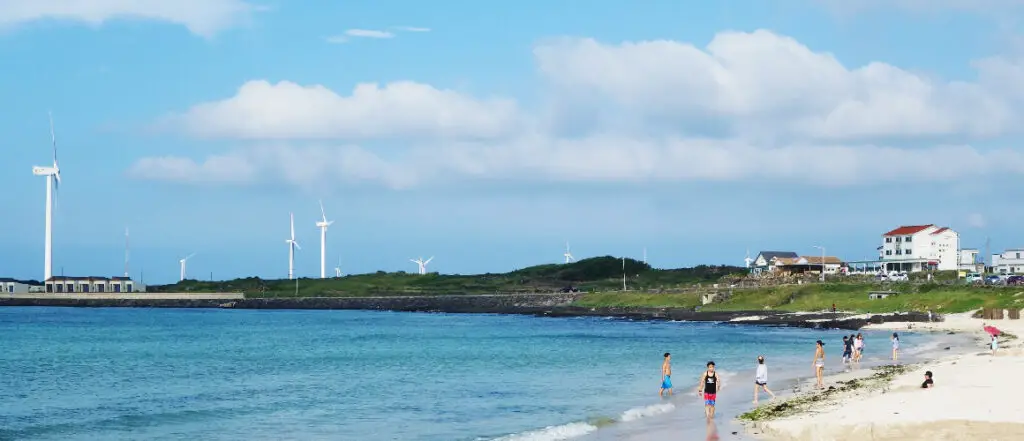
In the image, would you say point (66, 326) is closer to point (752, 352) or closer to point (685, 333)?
point (685, 333)

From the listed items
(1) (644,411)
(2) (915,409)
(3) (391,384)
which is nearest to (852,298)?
(3) (391,384)

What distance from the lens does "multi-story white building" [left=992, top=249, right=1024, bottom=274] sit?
186750mm

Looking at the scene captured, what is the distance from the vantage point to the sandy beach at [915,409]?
90.1 feet

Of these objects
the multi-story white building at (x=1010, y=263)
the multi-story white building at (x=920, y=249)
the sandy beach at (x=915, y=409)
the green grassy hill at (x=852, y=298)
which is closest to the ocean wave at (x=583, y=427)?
the sandy beach at (x=915, y=409)

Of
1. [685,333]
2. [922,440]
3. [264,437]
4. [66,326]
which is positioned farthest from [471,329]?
[922,440]

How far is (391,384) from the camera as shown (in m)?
54.8

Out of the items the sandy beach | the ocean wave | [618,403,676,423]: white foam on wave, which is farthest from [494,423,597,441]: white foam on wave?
the sandy beach

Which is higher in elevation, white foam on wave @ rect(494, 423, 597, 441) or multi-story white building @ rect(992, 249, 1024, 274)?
multi-story white building @ rect(992, 249, 1024, 274)

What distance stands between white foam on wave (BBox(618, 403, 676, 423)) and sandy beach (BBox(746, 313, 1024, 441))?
17.1ft

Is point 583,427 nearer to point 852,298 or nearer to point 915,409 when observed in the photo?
point 915,409

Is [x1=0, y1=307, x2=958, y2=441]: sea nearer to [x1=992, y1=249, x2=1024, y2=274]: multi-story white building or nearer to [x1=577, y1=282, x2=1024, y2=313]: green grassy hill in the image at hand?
[x1=577, y1=282, x2=1024, y2=313]: green grassy hill

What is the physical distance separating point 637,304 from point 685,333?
199 ft

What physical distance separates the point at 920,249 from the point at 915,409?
543ft

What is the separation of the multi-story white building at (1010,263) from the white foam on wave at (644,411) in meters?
167
